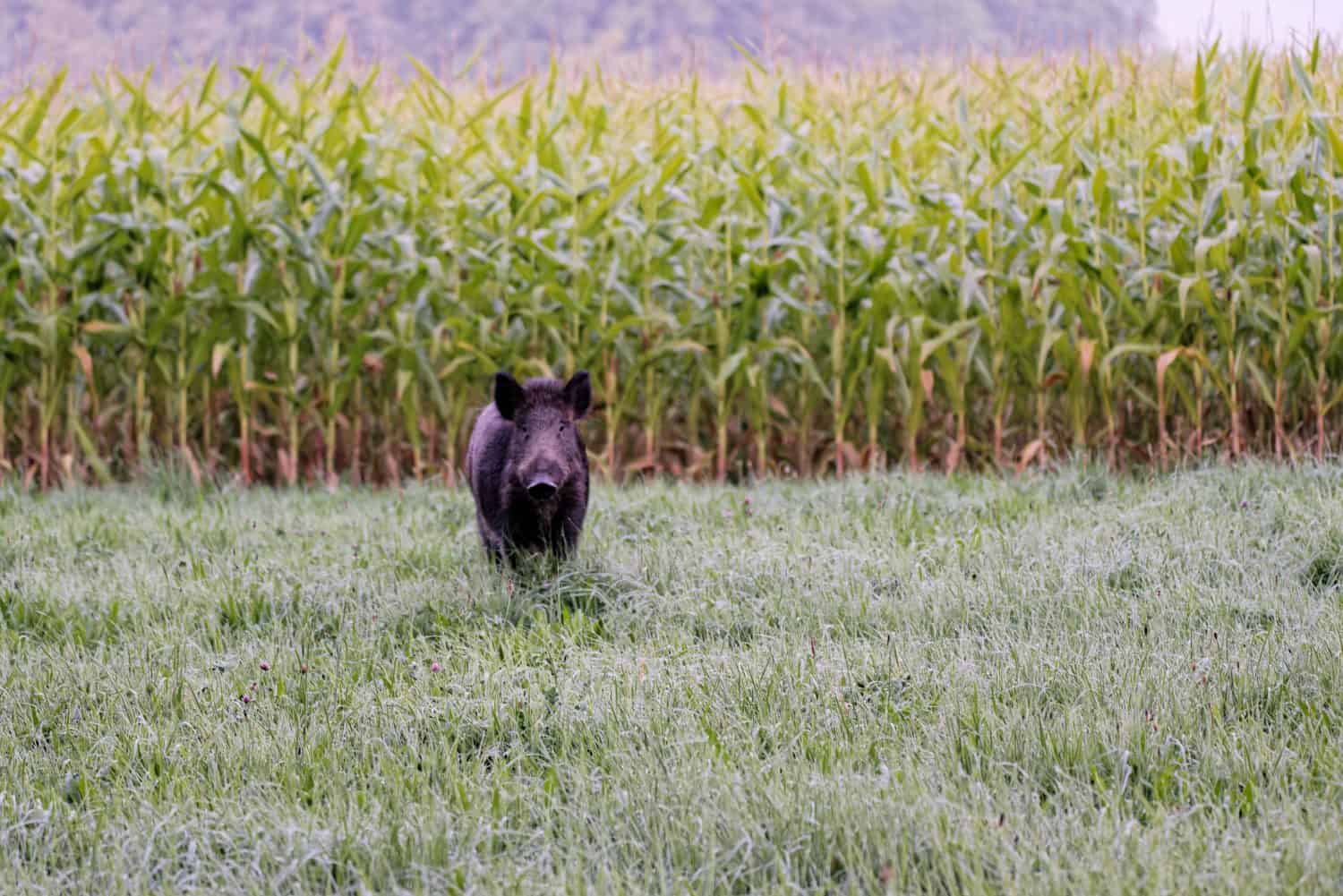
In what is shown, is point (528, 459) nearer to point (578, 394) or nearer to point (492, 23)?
point (578, 394)

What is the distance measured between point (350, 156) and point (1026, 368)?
15.2 feet

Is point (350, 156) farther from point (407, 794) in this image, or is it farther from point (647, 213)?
point (407, 794)

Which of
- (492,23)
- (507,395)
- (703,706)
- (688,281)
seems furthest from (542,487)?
(492,23)

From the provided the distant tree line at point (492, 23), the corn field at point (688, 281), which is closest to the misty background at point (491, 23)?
the distant tree line at point (492, 23)

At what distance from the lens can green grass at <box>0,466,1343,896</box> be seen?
292 cm

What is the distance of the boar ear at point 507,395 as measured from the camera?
5.29 m

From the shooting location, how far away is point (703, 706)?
3.81 m

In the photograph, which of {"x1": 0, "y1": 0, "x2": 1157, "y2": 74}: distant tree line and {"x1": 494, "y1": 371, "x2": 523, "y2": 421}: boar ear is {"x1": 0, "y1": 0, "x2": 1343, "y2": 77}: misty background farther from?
{"x1": 494, "y1": 371, "x2": 523, "y2": 421}: boar ear

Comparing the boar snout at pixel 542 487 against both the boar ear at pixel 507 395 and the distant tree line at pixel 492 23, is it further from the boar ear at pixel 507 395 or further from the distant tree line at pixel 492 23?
the distant tree line at pixel 492 23

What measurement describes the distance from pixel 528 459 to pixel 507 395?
393 mm

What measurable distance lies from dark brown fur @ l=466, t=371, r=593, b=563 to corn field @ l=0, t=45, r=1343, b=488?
2764mm

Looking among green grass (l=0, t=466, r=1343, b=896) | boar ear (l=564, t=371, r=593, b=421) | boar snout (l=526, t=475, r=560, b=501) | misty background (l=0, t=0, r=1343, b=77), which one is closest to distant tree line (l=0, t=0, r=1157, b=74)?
misty background (l=0, t=0, r=1343, b=77)

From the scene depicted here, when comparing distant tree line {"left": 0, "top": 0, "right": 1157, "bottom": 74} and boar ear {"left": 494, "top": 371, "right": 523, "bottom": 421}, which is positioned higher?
distant tree line {"left": 0, "top": 0, "right": 1157, "bottom": 74}

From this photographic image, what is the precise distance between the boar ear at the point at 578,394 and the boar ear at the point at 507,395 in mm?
208
